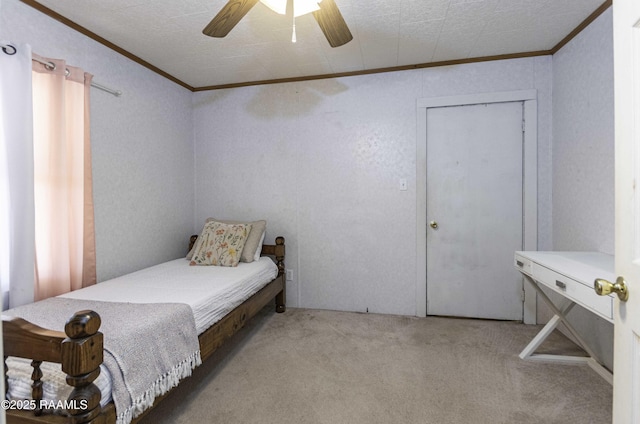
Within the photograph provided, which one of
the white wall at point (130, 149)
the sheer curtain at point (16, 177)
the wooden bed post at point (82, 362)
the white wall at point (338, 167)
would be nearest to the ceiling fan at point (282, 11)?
the sheer curtain at point (16, 177)

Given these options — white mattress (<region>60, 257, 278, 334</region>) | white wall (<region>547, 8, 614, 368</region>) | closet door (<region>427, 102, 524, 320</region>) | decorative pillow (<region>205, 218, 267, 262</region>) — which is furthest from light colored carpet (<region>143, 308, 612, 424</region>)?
decorative pillow (<region>205, 218, 267, 262</region>)

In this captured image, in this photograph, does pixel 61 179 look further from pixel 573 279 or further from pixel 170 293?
pixel 573 279

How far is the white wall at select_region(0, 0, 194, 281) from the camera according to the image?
2113 mm

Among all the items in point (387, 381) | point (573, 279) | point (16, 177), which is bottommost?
point (387, 381)

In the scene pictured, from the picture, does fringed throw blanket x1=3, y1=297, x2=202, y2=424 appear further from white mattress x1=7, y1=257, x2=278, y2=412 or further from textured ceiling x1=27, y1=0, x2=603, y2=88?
textured ceiling x1=27, y1=0, x2=603, y2=88

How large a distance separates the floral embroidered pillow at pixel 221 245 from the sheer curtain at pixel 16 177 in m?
1.20

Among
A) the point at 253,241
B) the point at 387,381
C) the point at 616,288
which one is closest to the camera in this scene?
the point at 616,288

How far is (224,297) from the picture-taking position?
2.14 m

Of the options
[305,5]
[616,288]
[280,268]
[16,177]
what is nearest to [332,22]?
[305,5]

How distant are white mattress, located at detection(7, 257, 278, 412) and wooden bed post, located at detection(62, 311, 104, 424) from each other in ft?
0.30

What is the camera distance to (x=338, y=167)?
125 inches

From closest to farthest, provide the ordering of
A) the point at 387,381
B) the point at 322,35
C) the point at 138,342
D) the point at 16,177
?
the point at 138,342 → the point at 16,177 → the point at 387,381 → the point at 322,35

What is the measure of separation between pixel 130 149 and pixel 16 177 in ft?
3.18

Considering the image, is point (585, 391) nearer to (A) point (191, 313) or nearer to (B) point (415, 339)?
(B) point (415, 339)
